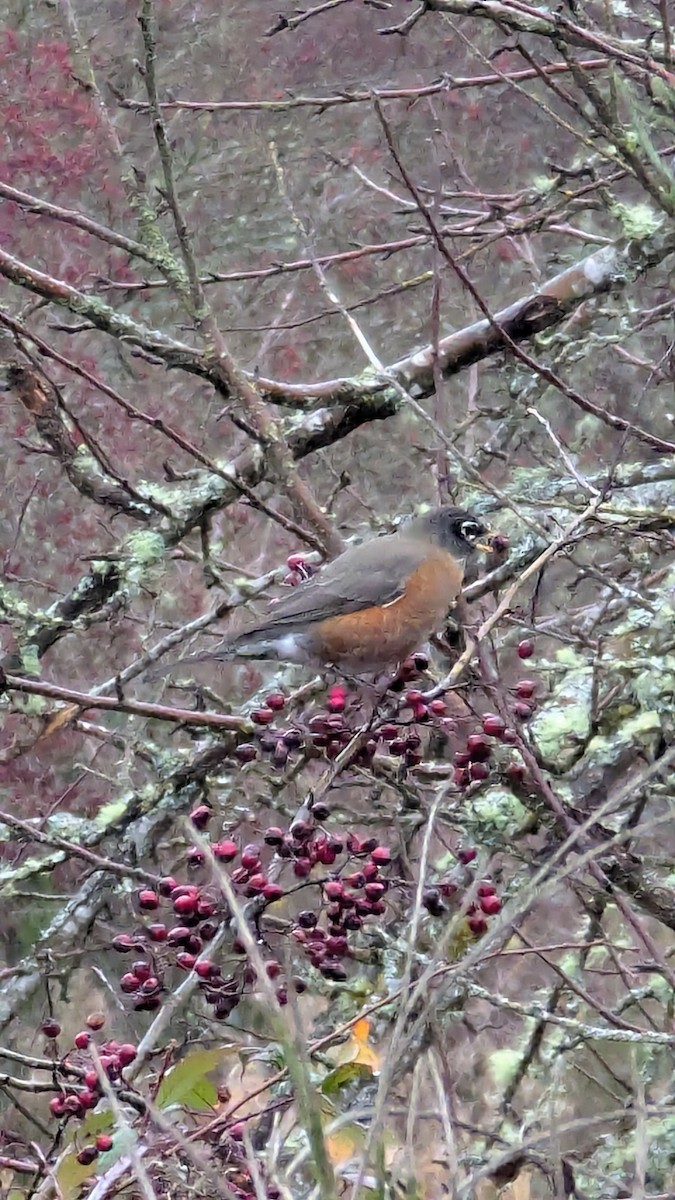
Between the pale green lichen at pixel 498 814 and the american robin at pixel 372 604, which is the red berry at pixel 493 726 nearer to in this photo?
the pale green lichen at pixel 498 814

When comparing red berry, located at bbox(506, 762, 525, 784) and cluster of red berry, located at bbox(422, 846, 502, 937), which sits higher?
red berry, located at bbox(506, 762, 525, 784)

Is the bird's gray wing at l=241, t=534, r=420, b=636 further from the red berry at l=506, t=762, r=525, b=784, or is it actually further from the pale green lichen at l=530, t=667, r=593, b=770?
the red berry at l=506, t=762, r=525, b=784

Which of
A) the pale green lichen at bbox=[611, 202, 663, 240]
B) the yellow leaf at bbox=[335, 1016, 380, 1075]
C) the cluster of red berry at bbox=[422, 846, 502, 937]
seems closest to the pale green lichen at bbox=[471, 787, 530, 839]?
the cluster of red berry at bbox=[422, 846, 502, 937]

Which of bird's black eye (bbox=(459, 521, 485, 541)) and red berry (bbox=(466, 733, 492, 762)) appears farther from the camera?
bird's black eye (bbox=(459, 521, 485, 541))

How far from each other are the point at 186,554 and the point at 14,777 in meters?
2.77

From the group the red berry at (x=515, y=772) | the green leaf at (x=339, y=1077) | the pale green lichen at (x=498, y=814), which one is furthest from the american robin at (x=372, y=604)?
the green leaf at (x=339, y=1077)

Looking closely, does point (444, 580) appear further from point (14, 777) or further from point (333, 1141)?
point (14, 777)

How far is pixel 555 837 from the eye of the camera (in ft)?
5.49

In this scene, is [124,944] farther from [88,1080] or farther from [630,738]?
[630,738]

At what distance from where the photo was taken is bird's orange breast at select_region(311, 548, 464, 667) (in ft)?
Result: 7.28

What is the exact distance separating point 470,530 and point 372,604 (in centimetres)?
27

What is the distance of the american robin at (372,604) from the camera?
7.30 ft

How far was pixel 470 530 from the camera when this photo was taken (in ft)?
7.37

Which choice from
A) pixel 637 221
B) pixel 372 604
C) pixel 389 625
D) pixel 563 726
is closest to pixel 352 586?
pixel 372 604
